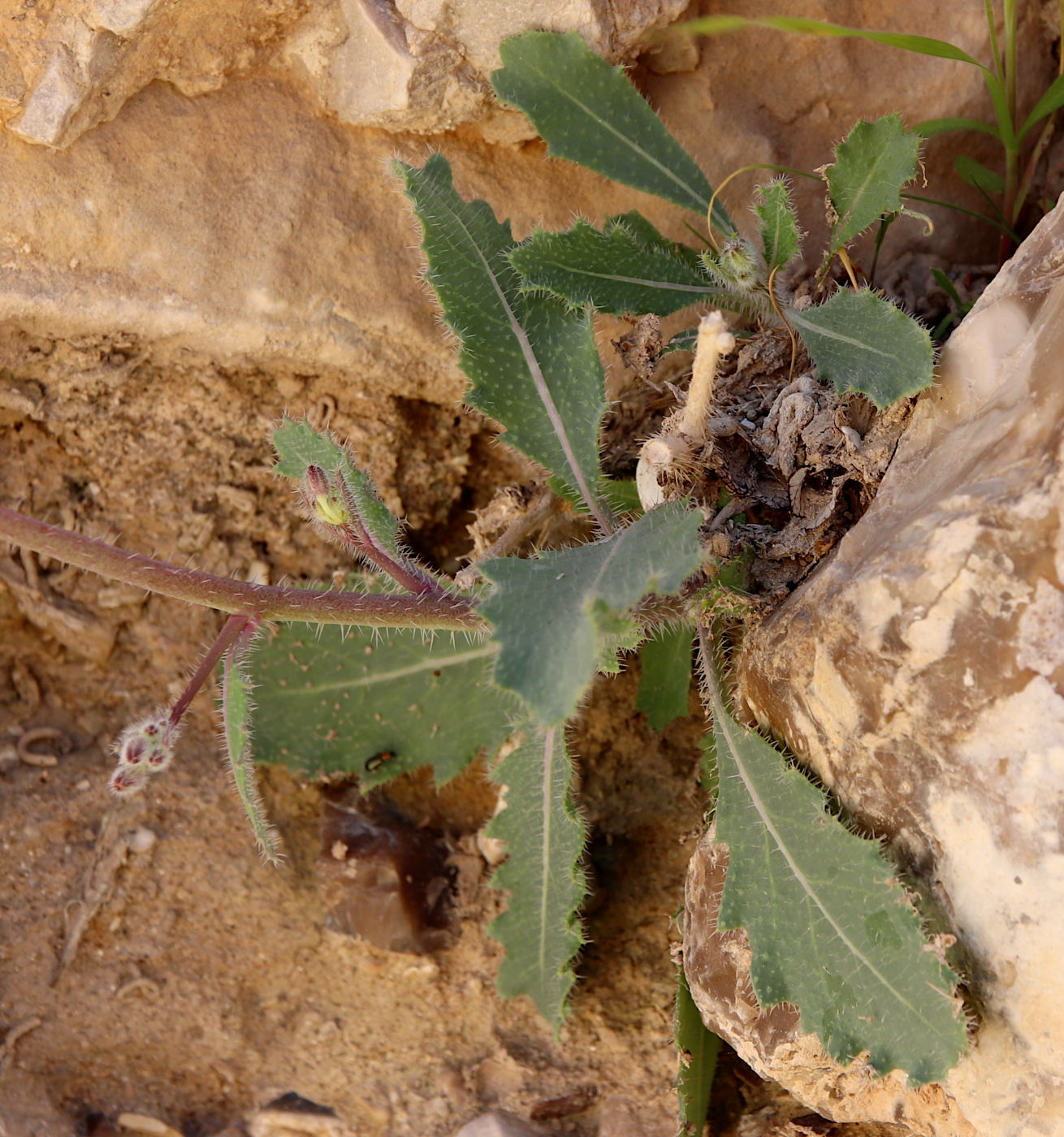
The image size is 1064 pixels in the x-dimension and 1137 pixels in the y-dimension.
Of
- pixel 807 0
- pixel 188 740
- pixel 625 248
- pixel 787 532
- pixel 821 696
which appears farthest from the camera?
pixel 188 740

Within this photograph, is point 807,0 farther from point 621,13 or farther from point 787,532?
point 787,532

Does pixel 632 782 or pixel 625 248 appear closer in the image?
pixel 625 248

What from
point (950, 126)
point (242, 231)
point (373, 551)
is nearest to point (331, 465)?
A: point (373, 551)

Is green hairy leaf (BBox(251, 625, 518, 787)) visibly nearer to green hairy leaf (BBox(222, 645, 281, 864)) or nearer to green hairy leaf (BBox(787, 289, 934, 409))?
green hairy leaf (BBox(222, 645, 281, 864))

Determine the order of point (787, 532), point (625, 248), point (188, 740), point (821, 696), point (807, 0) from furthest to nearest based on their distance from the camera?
point (188, 740) → point (807, 0) → point (625, 248) → point (787, 532) → point (821, 696)

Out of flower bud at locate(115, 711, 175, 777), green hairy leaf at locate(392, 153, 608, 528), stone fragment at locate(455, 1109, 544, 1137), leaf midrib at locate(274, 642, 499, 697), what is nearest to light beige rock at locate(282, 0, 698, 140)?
green hairy leaf at locate(392, 153, 608, 528)

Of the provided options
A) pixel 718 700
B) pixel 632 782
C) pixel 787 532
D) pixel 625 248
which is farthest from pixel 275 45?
pixel 632 782
